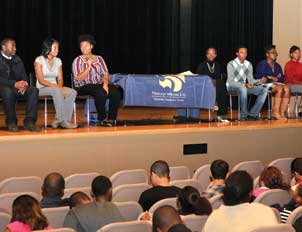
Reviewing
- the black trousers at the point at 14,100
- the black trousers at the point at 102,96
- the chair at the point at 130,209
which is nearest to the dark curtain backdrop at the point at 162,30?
the black trousers at the point at 102,96

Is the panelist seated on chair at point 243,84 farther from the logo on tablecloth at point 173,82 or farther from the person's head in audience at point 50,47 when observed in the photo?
the person's head in audience at point 50,47

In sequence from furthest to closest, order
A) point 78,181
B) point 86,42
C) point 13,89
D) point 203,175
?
1. point 86,42
2. point 13,89
3. point 203,175
4. point 78,181

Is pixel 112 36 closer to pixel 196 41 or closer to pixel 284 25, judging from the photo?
pixel 196 41

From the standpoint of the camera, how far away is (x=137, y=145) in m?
8.91

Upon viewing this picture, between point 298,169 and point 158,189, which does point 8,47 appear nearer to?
point 158,189

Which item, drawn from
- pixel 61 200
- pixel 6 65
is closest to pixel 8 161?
pixel 6 65

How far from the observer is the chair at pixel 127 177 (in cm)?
661

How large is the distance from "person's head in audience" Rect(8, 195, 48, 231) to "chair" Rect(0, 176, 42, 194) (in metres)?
2.08

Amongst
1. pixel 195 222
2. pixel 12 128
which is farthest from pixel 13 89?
pixel 195 222

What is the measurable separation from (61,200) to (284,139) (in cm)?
551

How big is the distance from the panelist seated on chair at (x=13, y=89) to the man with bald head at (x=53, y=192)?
3.30 m

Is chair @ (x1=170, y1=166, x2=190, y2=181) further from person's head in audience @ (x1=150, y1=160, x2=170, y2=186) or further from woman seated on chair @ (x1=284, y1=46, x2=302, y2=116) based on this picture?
woman seated on chair @ (x1=284, y1=46, x2=302, y2=116)

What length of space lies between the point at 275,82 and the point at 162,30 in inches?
172

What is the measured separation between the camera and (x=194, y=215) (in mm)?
4445
